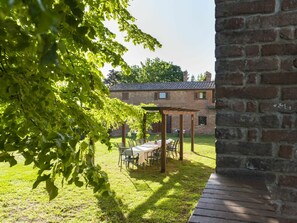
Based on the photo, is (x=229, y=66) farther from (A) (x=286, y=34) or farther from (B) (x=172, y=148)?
(B) (x=172, y=148)

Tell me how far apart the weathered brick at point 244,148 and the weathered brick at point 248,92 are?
31 centimetres

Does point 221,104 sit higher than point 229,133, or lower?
higher

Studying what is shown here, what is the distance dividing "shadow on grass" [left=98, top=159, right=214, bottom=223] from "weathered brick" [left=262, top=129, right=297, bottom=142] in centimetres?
554

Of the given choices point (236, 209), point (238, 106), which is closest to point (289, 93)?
point (238, 106)

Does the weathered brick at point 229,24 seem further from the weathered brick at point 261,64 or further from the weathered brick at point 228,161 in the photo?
the weathered brick at point 228,161

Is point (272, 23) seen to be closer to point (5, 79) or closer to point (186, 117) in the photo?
point (5, 79)

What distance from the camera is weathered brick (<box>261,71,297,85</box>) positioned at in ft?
5.38

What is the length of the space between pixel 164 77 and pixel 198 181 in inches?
2030

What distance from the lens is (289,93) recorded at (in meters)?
1.64

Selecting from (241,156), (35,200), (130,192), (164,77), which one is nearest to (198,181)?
(130,192)

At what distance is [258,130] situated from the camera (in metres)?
1.71

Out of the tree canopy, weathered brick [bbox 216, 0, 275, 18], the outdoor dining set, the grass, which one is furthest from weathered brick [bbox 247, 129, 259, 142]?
the tree canopy

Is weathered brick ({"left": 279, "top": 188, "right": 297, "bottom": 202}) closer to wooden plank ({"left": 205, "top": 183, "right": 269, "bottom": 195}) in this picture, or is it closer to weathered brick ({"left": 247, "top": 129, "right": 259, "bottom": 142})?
wooden plank ({"left": 205, "top": 183, "right": 269, "bottom": 195})

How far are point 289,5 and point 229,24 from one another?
37 centimetres
